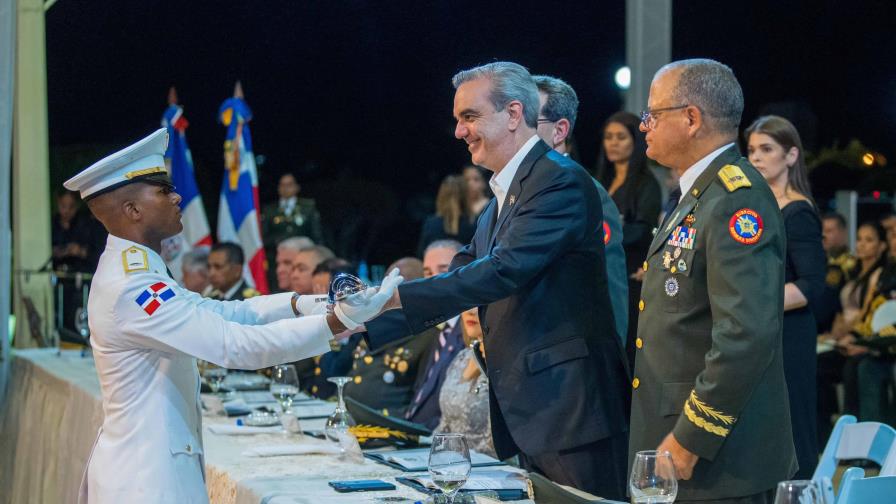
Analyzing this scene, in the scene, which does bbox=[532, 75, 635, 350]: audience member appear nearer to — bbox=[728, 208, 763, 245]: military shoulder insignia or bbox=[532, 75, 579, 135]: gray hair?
bbox=[532, 75, 579, 135]: gray hair

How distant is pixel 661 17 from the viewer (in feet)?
18.9

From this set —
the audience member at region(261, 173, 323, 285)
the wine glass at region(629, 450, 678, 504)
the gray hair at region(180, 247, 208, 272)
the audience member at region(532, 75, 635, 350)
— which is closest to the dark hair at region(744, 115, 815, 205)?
the audience member at region(532, 75, 635, 350)

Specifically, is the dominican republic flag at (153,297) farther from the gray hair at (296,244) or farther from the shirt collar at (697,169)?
the gray hair at (296,244)

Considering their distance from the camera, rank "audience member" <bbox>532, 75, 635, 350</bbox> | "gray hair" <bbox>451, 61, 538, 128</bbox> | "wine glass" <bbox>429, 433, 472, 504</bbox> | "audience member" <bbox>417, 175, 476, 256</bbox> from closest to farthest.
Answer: "wine glass" <bbox>429, 433, 472, 504</bbox>, "gray hair" <bbox>451, 61, 538, 128</bbox>, "audience member" <bbox>532, 75, 635, 350</bbox>, "audience member" <bbox>417, 175, 476, 256</bbox>

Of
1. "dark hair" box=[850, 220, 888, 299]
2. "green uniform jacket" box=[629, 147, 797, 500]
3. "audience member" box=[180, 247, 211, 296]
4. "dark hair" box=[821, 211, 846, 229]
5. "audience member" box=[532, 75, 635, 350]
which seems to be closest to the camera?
"green uniform jacket" box=[629, 147, 797, 500]

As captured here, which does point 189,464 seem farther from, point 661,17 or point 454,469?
point 661,17

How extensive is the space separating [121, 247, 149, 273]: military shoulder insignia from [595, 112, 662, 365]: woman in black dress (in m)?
2.50

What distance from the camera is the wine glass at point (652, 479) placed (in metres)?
1.91

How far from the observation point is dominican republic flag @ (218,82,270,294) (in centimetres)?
821

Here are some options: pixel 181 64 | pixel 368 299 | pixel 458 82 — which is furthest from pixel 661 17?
pixel 181 64

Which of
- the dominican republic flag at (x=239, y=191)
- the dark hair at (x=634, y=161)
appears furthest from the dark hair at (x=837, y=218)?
the dominican republic flag at (x=239, y=191)

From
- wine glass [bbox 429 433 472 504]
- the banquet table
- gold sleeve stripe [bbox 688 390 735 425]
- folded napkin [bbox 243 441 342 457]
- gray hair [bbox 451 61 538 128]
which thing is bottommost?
the banquet table

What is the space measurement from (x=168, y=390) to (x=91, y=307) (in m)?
0.25

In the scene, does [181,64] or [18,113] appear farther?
[181,64]
